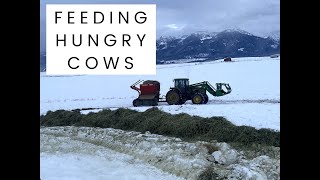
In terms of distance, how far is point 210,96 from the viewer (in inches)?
544

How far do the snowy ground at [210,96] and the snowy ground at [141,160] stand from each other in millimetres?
1677

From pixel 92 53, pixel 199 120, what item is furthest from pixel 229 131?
pixel 92 53

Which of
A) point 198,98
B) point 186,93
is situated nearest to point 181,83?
point 186,93

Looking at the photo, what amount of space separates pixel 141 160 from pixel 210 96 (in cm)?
806

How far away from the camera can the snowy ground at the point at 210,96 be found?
878 centimetres

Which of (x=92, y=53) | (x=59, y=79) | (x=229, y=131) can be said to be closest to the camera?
(x=92, y=53)

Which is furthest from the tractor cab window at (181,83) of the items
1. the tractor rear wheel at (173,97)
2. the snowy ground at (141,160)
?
the snowy ground at (141,160)

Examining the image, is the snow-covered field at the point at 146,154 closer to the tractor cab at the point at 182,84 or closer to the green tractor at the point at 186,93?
the green tractor at the point at 186,93

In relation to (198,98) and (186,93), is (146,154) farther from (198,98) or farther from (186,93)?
(186,93)

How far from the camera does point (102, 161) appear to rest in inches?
237

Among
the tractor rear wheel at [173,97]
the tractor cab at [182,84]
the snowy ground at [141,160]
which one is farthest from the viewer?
the tractor cab at [182,84]

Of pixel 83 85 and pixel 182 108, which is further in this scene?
pixel 83 85

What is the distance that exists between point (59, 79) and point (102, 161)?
10.6m
